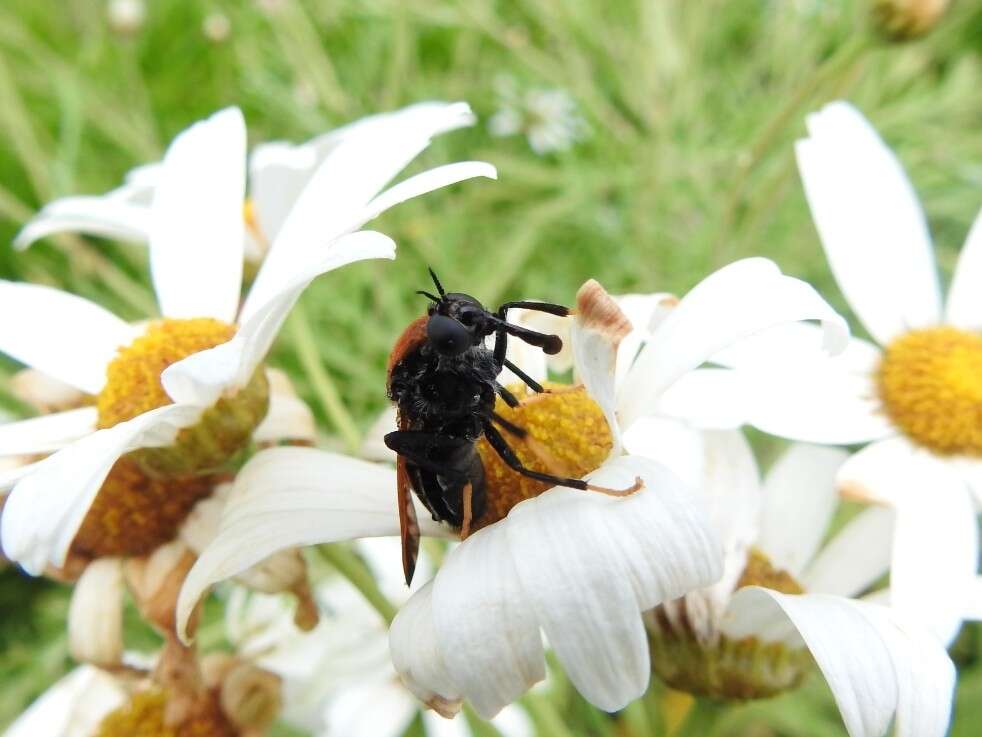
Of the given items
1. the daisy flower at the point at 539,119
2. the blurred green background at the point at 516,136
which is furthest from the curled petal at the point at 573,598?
the daisy flower at the point at 539,119

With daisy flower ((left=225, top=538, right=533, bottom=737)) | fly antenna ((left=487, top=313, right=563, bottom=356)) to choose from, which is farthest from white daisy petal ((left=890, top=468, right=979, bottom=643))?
daisy flower ((left=225, top=538, right=533, bottom=737))

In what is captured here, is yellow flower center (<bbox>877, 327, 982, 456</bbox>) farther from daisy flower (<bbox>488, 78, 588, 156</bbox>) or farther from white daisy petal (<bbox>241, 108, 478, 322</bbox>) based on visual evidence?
daisy flower (<bbox>488, 78, 588, 156</bbox>)

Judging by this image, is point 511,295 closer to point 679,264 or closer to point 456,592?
point 679,264

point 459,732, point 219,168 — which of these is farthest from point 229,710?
point 219,168

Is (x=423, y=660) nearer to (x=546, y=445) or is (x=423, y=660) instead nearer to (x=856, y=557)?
(x=546, y=445)

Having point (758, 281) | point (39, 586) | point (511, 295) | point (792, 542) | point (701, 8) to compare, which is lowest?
point (39, 586)

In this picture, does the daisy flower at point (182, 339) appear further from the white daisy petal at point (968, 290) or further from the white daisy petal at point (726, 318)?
the white daisy petal at point (968, 290)

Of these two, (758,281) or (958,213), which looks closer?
(758,281)
